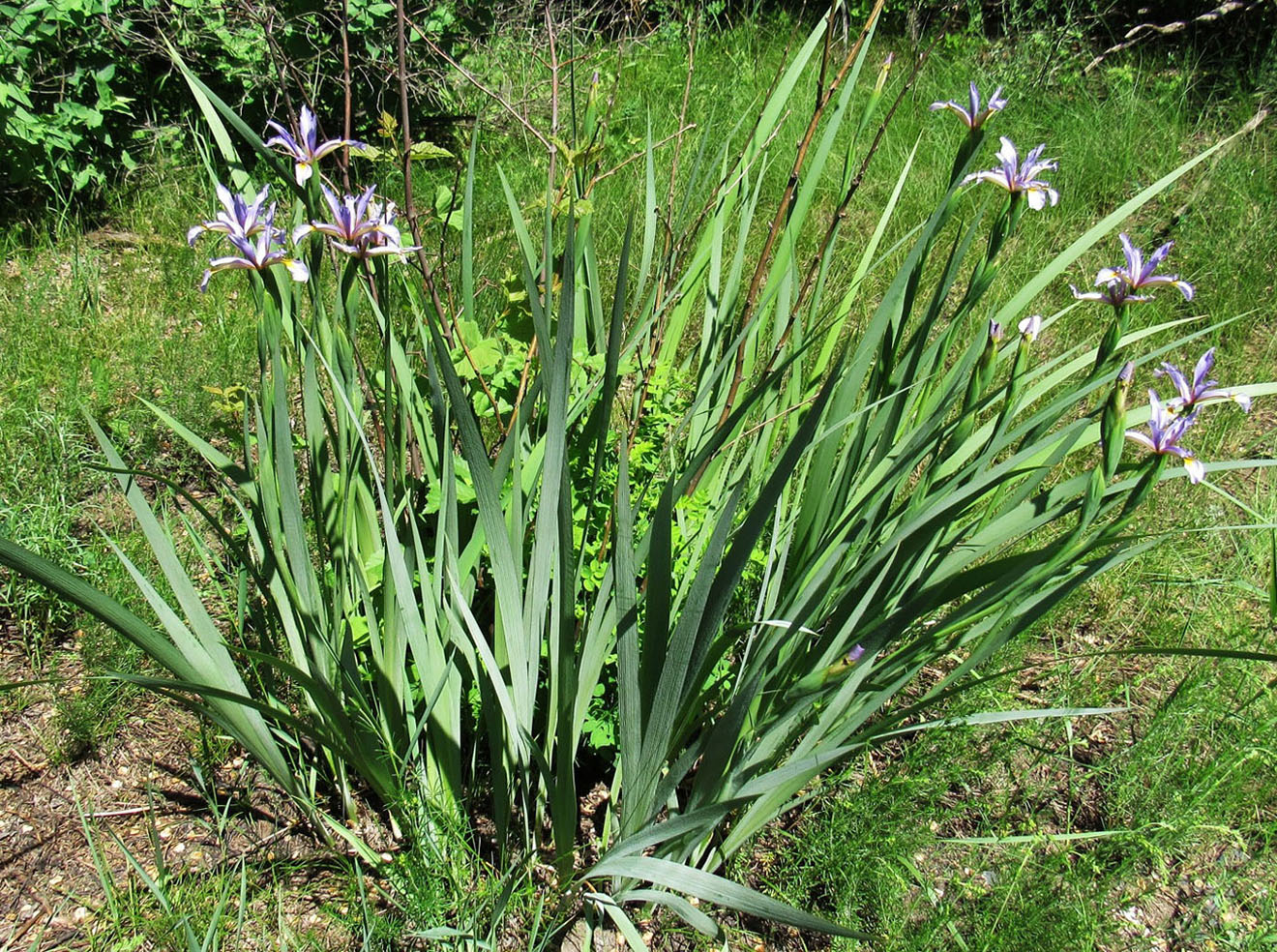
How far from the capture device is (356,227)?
122 centimetres

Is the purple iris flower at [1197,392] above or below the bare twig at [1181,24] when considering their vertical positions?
above

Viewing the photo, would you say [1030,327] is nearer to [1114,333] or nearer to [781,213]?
[1114,333]

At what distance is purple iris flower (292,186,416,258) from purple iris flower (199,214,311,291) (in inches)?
1.2

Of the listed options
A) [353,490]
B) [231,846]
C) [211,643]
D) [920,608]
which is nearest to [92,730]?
[231,846]

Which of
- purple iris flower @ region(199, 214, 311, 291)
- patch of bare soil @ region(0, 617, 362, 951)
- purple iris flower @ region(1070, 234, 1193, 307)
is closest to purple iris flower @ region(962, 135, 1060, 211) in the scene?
purple iris flower @ region(1070, 234, 1193, 307)

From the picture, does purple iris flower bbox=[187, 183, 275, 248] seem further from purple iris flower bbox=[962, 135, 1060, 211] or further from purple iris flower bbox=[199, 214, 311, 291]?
purple iris flower bbox=[962, 135, 1060, 211]

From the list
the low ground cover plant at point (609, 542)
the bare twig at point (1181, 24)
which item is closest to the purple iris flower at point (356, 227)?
the low ground cover plant at point (609, 542)

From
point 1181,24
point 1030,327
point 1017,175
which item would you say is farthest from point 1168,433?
point 1181,24

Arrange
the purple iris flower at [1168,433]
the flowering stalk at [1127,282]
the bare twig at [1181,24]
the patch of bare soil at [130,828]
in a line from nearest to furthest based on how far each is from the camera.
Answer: the purple iris flower at [1168,433] → the flowering stalk at [1127,282] → the patch of bare soil at [130,828] → the bare twig at [1181,24]

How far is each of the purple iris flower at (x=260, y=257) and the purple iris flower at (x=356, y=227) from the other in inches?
1.2

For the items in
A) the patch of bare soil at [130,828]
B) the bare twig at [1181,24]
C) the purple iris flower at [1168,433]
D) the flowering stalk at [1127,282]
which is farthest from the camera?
the bare twig at [1181,24]

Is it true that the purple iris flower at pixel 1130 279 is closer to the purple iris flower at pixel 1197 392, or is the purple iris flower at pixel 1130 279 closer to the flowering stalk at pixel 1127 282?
the flowering stalk at pixel 1127 282

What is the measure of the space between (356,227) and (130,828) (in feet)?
3.50

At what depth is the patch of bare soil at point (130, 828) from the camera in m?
1.49
